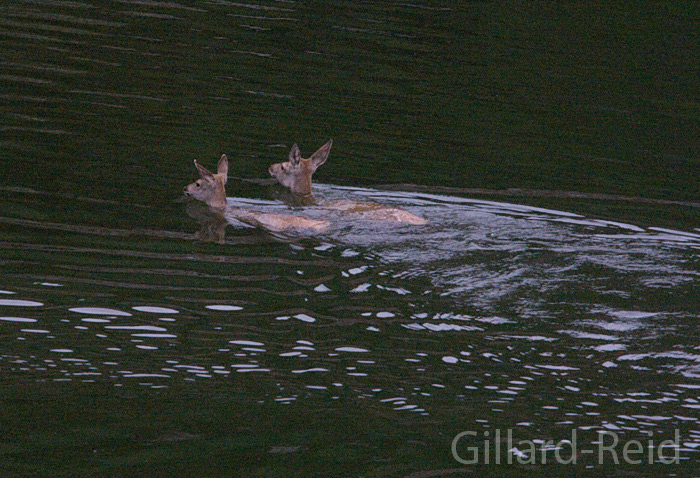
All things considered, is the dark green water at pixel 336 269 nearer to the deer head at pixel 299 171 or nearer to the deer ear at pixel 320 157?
the deer head at pixel 299 171

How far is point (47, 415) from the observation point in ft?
22.4

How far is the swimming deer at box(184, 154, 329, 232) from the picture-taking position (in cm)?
1177

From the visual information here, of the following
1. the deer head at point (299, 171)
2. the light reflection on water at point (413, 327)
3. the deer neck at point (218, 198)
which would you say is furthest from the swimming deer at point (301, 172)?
the light reflection on water at point (413, 327)

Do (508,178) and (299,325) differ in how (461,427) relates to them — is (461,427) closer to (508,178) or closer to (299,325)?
(299,325)

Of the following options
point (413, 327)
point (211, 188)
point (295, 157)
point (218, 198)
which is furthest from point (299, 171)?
point (413, 327)

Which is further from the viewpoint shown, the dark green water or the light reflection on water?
the light reflection on water

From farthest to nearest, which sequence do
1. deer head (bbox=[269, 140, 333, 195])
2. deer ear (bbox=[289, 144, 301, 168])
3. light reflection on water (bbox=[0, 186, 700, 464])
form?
deer head (bbox=[269, 140, 333, 195])
deer ear (bbox=[289, 144, 301, 168])
light reflection on water (bbox=[0, 186, 700, 464])

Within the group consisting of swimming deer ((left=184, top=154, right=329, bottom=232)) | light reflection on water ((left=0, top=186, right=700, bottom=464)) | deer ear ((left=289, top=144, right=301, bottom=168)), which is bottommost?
light reflection on water ((left=0, top=186, right=700, bottom=464))

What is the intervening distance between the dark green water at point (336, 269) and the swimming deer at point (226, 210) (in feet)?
0.94

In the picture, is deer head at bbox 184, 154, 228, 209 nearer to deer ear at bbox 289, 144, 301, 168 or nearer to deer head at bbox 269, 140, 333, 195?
deer ear at bbox 289, 144, 301, 168

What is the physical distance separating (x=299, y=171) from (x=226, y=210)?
5.11 ft

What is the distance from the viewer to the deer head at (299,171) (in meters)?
13.9

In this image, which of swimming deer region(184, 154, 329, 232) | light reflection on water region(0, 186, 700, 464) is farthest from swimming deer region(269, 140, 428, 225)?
light reflection on water region(0, 186, 700, 464)

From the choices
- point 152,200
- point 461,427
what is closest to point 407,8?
point 152,200
